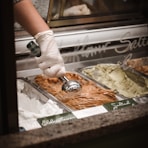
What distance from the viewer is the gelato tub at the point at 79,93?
1.73 m

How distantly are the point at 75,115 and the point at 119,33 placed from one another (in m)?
0.80

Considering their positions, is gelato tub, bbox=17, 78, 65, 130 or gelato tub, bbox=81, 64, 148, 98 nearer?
gelato tub, bbox=17, 78, 65, 130

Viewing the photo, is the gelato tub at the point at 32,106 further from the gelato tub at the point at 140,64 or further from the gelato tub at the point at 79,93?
the gelato tub at the point at 140,64

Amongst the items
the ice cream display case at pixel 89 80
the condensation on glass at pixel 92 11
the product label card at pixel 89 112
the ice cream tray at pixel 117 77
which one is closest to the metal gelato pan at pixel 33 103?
the ice cream display case at pixel 89 80

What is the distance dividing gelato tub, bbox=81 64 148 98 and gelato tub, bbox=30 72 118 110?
0.22 ft

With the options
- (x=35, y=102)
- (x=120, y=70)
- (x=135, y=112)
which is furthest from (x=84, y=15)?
(x=135, y=112)

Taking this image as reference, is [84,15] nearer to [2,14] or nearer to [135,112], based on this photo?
[135,112]

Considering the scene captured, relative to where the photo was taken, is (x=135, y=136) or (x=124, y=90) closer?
(x=135, y=136)

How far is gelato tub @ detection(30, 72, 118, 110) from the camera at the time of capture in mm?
1730

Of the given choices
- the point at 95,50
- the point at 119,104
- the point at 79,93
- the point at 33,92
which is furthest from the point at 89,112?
the point at 95,50

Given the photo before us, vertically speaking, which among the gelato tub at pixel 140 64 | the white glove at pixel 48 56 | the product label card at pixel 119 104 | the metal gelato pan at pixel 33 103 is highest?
the white glove at pixel 48 56

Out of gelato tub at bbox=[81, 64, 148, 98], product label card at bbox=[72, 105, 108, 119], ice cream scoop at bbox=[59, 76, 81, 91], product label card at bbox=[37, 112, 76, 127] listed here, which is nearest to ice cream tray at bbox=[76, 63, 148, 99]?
gelato tub at bbox=[81, 64, 148, 98]

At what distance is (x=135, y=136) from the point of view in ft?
5.38

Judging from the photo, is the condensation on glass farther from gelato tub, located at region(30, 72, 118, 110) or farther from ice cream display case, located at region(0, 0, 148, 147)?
gelato tub, located at region(30, 72, 118, 110)
